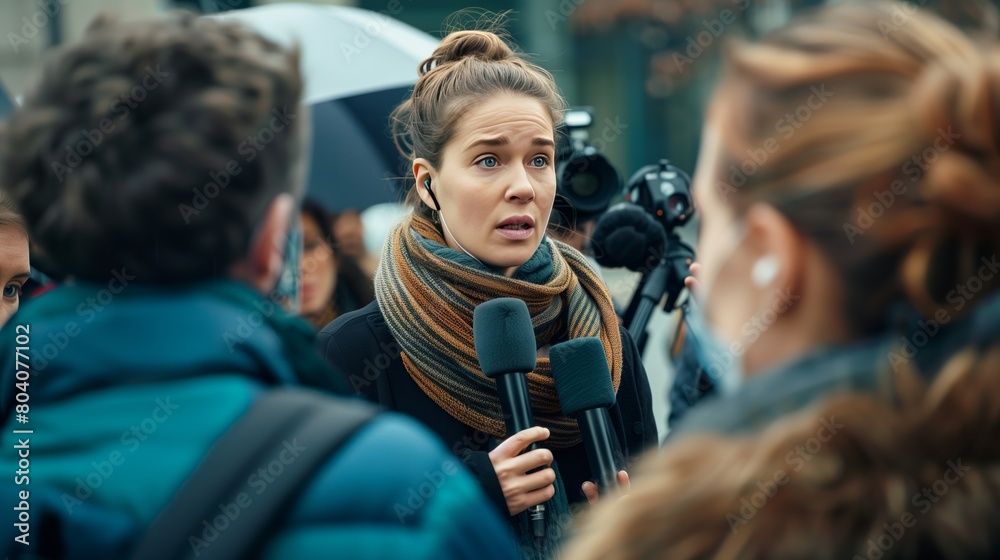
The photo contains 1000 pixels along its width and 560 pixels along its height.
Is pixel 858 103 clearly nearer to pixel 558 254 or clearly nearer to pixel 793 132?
pixel 793 132

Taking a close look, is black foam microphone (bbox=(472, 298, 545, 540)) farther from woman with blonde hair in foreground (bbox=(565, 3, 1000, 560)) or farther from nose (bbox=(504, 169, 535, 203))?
woman with blonde hair in foreground (bbox=(565, 3, 1000, 560))

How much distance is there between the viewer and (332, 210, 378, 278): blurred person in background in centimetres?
418

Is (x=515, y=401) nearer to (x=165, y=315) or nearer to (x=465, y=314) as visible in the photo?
(x=465, y=314)

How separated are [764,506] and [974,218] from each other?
0.35 meters

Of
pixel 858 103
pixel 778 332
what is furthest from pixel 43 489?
pixel 858 103

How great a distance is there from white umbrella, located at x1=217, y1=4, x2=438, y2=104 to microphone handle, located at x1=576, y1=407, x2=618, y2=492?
8.66ft

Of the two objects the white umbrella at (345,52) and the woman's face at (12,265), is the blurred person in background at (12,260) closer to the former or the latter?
the woman's face at (12,265)

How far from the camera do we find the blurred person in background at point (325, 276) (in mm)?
3938

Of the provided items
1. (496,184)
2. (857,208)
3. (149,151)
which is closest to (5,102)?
(496,184)

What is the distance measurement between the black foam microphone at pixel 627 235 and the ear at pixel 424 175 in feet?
2.13

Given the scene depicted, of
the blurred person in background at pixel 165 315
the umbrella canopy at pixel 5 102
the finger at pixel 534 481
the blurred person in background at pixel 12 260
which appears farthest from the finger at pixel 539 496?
the umbrella canopy at pixel 5 102

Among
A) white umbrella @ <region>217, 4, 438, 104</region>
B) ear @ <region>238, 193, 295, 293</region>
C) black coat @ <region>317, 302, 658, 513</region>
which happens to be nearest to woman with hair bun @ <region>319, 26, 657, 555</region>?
black coat @ <region>317, 302, 658, 513</region>

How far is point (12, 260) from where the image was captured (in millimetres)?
2637

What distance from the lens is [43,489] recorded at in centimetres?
120
